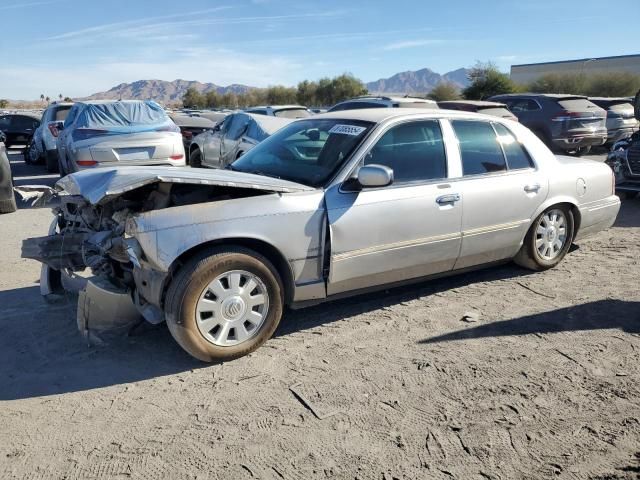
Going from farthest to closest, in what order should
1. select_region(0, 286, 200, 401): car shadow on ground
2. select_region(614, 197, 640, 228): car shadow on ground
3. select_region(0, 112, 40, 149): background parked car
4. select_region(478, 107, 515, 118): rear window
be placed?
1. select_region(0, 112, 40, 149): background parked car
2. select_region(478, 107, 515, 118): rear window
3. select_region(614, 197, 640, 228): car shadow on ground
4. select_region(0, 286, 200, 401): car shadow on ground

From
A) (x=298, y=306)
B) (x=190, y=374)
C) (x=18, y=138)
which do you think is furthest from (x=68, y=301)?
(x=18, y=138)

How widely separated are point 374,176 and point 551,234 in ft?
8.16

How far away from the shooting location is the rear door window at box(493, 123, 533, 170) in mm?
5207

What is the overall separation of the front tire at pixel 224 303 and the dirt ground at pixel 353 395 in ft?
0.52

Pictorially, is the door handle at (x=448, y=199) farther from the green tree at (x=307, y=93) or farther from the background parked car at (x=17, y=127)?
the green tree at (x=307, y=93)

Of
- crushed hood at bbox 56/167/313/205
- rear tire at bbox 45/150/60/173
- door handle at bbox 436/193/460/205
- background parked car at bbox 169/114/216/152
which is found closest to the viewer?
crushed hood at bbox 56/167/313/205

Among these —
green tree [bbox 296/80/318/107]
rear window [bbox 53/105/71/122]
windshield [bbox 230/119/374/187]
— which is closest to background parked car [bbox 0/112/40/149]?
rear window [bbox 53/105/71/122]

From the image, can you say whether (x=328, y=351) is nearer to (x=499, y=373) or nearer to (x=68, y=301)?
(x=499, y=373)

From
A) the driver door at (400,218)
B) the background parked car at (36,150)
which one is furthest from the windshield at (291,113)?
the driver door at (400,218)

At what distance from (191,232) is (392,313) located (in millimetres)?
1915

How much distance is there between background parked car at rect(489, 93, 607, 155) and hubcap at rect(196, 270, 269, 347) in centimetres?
1360

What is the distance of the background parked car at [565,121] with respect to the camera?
15.1 metres

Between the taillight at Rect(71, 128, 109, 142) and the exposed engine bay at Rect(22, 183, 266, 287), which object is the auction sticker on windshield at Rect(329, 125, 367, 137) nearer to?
the exposed engine bay at Rect(22, 183, 266, 287)

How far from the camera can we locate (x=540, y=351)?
3.97 m
